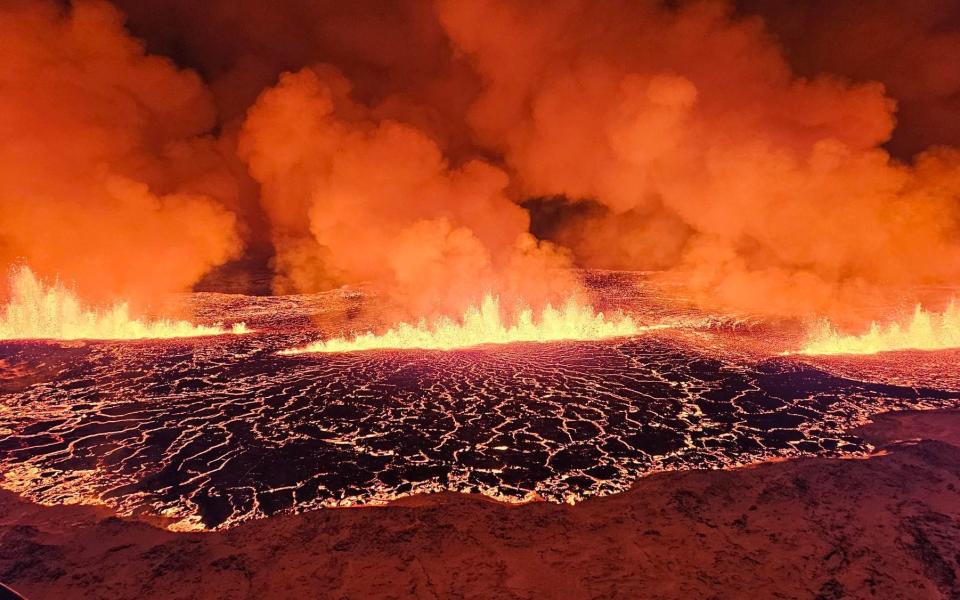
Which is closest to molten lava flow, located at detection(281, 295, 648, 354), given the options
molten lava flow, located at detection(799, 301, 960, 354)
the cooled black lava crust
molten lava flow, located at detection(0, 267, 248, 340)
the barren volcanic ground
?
the barren volcanic ground

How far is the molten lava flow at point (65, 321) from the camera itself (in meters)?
19.2

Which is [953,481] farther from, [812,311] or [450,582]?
[812,311]

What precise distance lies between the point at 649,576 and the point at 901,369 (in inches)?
474

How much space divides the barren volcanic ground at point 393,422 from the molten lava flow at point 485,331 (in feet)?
8.19

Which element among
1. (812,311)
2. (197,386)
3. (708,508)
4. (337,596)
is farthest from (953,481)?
(812,311)

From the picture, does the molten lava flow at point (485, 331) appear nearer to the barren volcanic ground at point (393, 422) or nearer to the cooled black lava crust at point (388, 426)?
the barren volcanic ground at point (393, 422)

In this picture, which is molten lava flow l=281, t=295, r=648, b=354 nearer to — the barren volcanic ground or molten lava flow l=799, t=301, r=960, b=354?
the barren volcanic ground

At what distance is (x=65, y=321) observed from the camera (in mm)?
20125

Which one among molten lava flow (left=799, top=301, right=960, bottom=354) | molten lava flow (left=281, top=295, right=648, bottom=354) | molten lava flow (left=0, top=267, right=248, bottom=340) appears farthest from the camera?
molten lava flow (left=0, top=267, right=248, bottom=340)

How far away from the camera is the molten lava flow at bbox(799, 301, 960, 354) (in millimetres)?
14039

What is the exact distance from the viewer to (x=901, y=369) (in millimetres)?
11070

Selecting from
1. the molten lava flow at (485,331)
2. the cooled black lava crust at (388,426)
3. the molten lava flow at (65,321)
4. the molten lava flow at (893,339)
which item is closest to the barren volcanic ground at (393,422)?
the cooled black lava crust at (388,426)

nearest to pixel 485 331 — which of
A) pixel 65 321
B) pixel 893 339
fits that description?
pixel 893 339

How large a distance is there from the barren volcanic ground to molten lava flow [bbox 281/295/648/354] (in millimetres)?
2497
